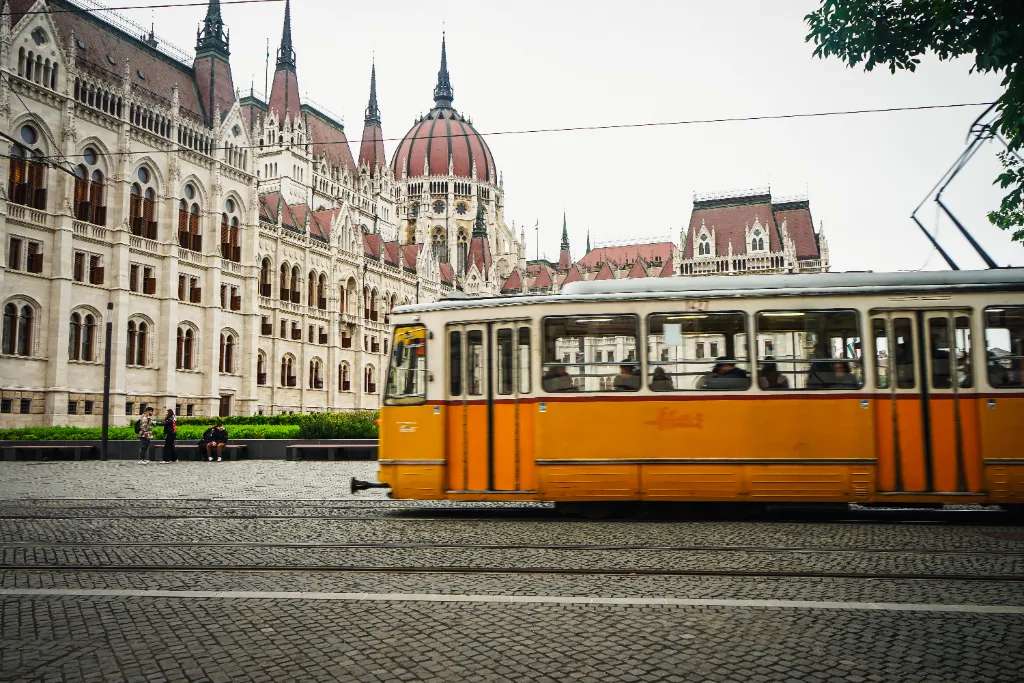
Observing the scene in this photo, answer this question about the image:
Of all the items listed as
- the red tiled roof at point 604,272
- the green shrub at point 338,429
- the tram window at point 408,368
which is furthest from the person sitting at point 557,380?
the red tiled roof at point 604,272

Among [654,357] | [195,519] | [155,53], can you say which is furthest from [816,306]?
[155,53]

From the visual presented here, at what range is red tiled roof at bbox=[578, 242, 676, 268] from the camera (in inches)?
3962

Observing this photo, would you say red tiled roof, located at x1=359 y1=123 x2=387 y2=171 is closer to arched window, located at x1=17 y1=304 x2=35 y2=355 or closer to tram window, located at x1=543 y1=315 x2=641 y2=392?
arched window, located at x1=17 y1=304 x2=35 y2=355

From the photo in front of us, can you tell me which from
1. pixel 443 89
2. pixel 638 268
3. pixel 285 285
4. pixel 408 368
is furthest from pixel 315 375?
pixel 443 89

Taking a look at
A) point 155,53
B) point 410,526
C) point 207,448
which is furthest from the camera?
point 155,53

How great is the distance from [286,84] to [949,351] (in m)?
78.5

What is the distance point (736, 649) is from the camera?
16.0ft

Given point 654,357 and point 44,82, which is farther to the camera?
point 44,82

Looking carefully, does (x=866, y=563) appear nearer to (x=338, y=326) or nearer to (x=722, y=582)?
(x=722, y=582)

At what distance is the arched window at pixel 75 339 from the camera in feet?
130

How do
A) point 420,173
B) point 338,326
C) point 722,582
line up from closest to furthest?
point 722,582
point 338,326
point 420,173

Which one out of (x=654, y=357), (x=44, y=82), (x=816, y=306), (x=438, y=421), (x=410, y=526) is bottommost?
(x=410, y=526)

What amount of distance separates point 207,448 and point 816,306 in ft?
72.0

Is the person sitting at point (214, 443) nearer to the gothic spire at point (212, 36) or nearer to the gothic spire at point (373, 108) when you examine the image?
the gothic spire at point (212, 36)
